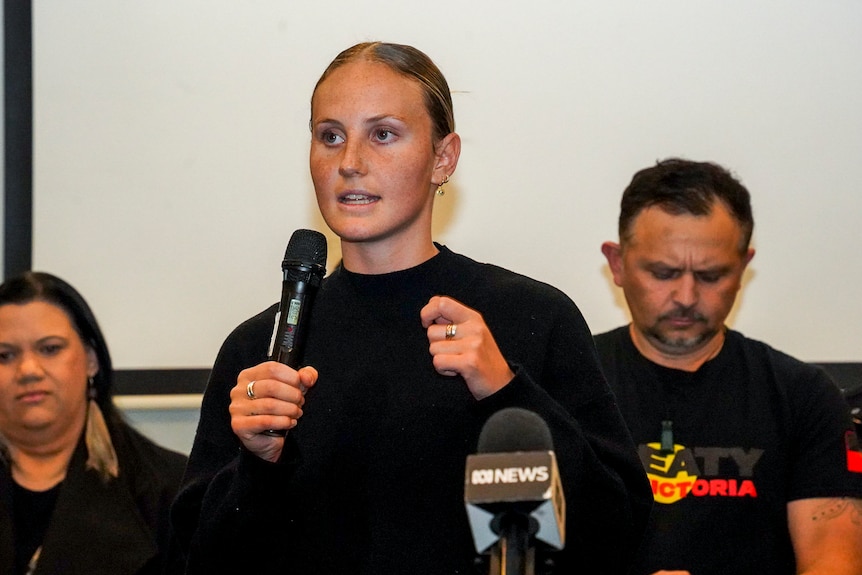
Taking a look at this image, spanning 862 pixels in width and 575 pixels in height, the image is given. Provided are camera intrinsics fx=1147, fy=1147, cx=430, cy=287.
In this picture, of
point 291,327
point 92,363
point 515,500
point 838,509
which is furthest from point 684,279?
point 515,500

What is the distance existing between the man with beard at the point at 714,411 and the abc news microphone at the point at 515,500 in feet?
4.88

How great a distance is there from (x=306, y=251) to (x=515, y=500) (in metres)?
0.73

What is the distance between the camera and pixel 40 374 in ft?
10.1

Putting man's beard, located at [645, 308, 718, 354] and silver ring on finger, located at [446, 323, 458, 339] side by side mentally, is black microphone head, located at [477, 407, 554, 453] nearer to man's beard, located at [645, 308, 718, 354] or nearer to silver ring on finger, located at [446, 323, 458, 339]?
silver ring on finger, located at [446, 323, 458, 339]

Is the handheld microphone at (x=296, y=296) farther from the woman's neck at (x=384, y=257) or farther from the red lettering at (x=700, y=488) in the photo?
the red lettering at (x=700, y=488)

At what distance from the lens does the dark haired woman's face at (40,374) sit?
307 centimetres

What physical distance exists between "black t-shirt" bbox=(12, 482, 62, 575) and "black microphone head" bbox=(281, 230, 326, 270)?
1.60 meters

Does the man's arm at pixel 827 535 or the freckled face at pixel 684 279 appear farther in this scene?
the freckled face at pixel 684 279

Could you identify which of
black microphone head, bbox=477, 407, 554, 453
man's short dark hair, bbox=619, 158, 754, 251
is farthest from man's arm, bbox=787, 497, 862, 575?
black microphone head, bbox=477, 407, 554, 453

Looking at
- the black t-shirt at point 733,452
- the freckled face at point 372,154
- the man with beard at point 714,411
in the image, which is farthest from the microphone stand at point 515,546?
the black t-shirt at point 733,452

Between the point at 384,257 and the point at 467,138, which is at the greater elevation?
the point at 467,138

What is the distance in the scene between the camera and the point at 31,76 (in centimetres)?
355

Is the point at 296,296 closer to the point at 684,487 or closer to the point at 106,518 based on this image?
the point at 684,487

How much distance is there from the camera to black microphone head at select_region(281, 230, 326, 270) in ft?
5.50
